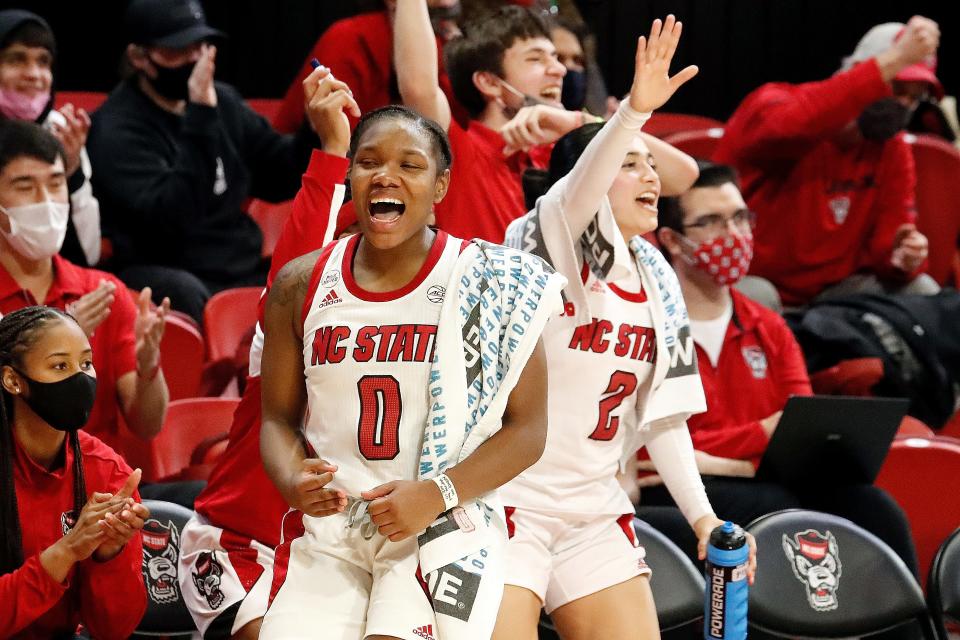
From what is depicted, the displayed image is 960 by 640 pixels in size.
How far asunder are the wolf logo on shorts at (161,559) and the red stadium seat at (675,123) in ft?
12.1

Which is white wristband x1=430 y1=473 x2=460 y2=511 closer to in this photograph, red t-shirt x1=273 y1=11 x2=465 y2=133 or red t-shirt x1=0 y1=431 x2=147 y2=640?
red t-shirt x1=0 y1=431 x2=147 y2=640

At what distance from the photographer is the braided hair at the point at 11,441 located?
2.85 meters

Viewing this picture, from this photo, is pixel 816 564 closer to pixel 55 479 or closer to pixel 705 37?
pixel 55 479

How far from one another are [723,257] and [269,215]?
7.58ft

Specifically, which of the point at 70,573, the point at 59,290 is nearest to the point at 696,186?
the point at 59,290

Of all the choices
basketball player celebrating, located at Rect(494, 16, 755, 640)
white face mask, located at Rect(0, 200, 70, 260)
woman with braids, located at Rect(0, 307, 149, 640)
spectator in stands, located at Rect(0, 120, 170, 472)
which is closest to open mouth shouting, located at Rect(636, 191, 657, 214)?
basketball player celebrating, located at Rect(494, 16, 755, 640)

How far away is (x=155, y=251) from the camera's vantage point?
508 cm

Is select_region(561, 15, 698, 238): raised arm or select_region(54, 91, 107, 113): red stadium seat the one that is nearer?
select_region(561, 15, 698, 238): raised arm

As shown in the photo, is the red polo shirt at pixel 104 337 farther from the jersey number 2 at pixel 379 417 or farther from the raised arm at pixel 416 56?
the jersey number 2 at pixel 379 417

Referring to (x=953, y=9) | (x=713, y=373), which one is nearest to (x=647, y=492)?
(x=713, y=373)

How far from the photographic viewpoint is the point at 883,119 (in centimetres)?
563

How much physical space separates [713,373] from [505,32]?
130cm

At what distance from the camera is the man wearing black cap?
4.88 meters

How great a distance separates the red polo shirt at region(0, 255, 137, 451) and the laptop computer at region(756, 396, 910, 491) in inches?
77.0
